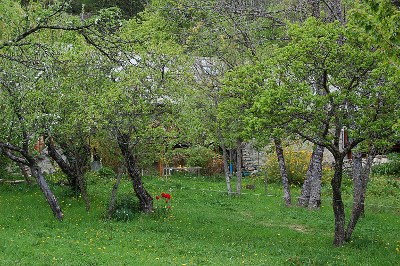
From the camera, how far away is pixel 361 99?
9.79 metres

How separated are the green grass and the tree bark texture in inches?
17.6

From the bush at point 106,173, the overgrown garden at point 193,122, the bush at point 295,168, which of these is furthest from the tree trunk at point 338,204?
the bush at point 106,173

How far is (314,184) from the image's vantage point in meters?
16.6

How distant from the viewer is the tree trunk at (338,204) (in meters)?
11.0

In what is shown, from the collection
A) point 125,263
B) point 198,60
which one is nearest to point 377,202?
point 198,60

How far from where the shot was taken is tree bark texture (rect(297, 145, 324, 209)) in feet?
53.0

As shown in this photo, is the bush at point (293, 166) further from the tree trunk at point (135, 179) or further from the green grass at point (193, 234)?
the tree trunk at point (135, 179)

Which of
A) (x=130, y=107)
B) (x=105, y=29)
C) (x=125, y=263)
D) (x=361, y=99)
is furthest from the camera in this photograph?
(x=130, y=107)

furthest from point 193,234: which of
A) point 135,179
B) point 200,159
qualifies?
point 200,159

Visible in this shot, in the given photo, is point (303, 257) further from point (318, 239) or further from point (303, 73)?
point (303, 73)

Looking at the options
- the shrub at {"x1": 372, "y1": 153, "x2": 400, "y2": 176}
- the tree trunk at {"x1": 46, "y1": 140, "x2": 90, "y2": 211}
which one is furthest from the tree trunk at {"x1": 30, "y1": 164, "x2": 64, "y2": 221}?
the shrub at {"x1": 372, "y1": 153, "x2": 400, "y2": 176}

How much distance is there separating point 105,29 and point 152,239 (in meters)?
5.31

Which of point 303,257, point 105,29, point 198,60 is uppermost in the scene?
point 198,60

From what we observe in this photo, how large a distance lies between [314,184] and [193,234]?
576 cm
